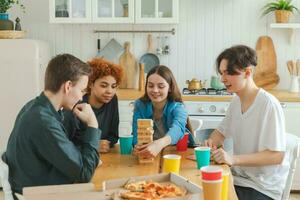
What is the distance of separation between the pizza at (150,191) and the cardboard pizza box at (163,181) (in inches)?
0.8

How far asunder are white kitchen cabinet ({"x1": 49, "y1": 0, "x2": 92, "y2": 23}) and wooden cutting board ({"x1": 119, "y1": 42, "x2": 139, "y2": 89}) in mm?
548

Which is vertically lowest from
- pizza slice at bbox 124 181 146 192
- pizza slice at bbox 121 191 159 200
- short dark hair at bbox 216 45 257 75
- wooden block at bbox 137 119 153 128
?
pizza slice at bbox 121 191 159 200

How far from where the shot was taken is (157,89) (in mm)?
2707

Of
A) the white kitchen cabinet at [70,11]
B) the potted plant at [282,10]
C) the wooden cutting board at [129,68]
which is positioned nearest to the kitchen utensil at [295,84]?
the potted plant at [282,10]

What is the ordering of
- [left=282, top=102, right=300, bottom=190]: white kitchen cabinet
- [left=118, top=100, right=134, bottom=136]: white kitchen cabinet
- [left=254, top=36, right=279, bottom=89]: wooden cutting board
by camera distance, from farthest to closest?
[left=254, top=36, right=279, bottom=89]: wooden cutting board, [left=118, top=100, right=134, bottom=136]: white kitchen cabinet, [left=282, top=102, right=300, bottom=190]: white kitchen cabinet

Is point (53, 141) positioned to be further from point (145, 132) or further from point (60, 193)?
point (145, 132)

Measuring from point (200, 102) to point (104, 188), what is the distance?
7.93ft

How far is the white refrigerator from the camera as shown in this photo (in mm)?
4012

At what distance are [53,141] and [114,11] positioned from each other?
2.62 metres

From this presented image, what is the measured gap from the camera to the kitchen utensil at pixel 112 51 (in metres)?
4.64

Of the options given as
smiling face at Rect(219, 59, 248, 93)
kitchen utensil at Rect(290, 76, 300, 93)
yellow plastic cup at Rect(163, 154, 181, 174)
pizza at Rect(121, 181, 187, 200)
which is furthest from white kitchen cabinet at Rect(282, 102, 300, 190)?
pizza at Rect(121, 181, 187, 200)

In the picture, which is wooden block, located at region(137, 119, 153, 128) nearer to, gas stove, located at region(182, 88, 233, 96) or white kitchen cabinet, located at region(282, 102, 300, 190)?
gas stove, located at region(182, 88, 233, 96)

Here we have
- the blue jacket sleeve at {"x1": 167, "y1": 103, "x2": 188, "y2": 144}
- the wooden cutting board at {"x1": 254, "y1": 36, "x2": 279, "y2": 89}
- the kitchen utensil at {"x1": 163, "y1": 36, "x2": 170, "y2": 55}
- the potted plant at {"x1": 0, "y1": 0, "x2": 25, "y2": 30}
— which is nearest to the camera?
the blue jacket sleeve at {"x1": 167, "y1": 103, "x2": 188, "y2": 144}

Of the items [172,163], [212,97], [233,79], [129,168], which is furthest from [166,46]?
[172,163]
